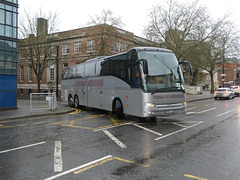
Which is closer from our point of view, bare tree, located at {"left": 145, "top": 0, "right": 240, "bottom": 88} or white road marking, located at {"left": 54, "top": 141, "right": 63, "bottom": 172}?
white road marking, located at {"left": 54, "top": 141, "right": 63, "bottom": 172}

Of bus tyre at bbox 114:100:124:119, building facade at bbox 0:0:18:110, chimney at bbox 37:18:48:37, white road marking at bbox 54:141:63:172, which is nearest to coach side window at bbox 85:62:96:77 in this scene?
bus tyre at bbox 114:100:124:119

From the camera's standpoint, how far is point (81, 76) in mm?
17281

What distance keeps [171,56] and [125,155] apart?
683 cm

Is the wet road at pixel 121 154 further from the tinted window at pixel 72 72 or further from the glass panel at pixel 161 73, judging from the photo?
the tinted window at pixel 72 72

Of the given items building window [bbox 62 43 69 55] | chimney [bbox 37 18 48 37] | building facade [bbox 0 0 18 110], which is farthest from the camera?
building window [bbox 62 43 69 55]

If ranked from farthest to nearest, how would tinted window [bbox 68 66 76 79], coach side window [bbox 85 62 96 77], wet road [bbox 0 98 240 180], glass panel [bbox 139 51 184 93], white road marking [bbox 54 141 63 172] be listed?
1. tinted window [bbox 68 66 76 79]
2. coach side window [bbox 85 62 96 77]
3. glass panel [bbox 139 51 184 93]
4. white road marking [bbox 54 141 63 172]
5. wet road [bbox 0 98 240 180]

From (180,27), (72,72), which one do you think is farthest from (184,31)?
(72,72)

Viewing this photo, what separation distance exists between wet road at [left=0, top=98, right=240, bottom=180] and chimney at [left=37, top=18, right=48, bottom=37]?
82.5 ft

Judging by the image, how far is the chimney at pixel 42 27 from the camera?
30203 millimetres

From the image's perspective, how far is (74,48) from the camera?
42.3 m

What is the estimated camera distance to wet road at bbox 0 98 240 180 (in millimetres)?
4375

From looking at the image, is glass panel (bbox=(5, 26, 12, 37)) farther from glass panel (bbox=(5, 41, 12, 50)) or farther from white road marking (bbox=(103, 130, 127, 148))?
white road marking (bbox=(103, 130, 127, 148))

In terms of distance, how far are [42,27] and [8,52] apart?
15.4 m

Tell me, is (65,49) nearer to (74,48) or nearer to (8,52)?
(74,48)
